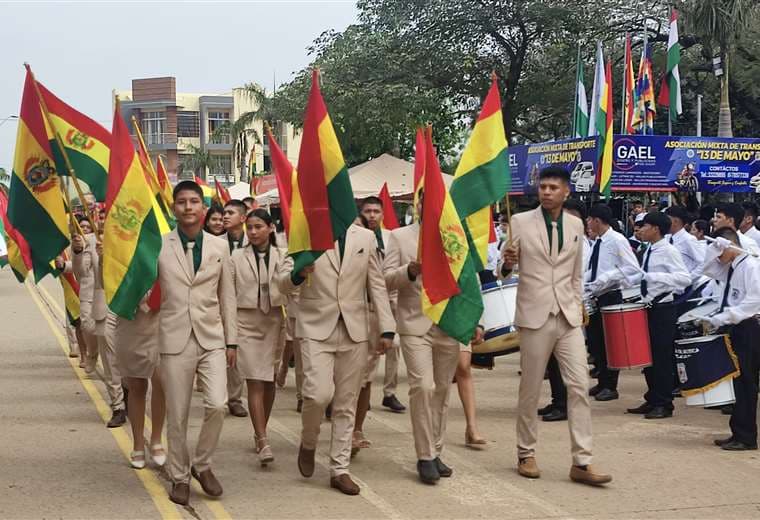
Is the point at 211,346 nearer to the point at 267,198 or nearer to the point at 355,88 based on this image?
the point at 267,198

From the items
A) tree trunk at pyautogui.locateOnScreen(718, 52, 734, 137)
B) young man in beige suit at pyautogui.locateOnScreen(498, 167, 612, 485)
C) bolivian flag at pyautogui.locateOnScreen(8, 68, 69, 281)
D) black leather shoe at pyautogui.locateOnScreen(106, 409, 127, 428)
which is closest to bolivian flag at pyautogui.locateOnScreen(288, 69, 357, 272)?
young man in beige suit at pyautogui.locateOnScreen(498, 167, 612, 485)

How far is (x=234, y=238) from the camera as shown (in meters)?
9.99

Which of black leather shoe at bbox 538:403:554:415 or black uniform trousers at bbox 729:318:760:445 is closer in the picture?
black uniform trousers at bbox 729:318:760:445

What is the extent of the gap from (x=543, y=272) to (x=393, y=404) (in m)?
3.17

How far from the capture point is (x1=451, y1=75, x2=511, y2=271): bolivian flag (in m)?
7.57

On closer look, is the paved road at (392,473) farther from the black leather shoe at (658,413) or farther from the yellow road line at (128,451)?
the black leather shoe at (658,413)

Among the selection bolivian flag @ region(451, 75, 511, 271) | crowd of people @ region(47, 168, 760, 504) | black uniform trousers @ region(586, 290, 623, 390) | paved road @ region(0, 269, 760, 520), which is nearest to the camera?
paved road @ region(0, 269, 760, 520)

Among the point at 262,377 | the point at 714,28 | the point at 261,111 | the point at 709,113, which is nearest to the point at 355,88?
the point at 714,28

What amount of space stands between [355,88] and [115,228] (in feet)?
71.7

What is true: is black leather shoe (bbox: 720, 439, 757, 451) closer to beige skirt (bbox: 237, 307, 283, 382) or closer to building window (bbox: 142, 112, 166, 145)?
beige skirt (bbox: 237, 307, 283, 382)

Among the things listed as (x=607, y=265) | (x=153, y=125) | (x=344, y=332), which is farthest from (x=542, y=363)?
(x=153, y=125)

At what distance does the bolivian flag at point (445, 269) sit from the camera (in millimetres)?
6961

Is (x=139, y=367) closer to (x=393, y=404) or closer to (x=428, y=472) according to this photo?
(x=428, y=472)

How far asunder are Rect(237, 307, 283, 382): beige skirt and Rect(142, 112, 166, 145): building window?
6363 centimetres
